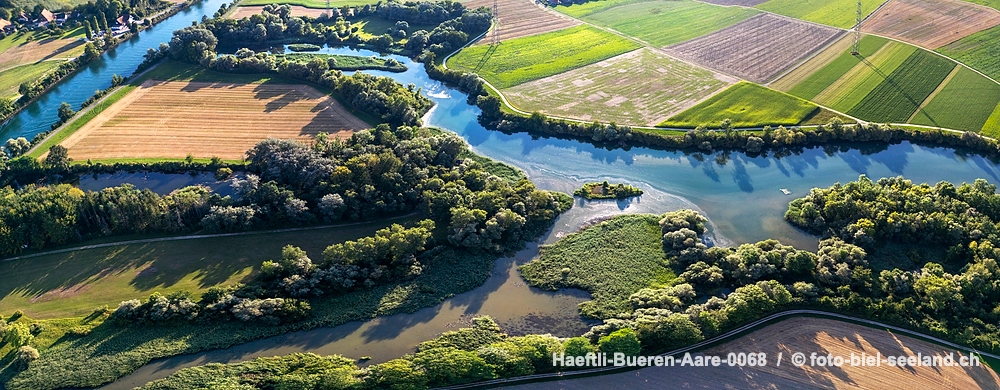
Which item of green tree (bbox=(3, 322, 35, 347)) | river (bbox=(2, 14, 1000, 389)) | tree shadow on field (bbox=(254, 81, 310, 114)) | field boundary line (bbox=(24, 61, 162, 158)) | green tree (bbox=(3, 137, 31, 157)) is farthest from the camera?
tree shadow on field (bbox=(254, 81, 310, 114))

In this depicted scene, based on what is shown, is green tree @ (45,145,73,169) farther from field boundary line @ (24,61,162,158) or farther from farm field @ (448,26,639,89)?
farm field @ (448,26,639,89)

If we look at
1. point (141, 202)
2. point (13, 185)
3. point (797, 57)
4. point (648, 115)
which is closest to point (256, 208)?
point (141, 202)

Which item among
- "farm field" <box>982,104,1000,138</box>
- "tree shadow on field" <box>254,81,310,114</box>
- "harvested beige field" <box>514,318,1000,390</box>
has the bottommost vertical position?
"harvested beige field" <box>514,318,1000,390</box>

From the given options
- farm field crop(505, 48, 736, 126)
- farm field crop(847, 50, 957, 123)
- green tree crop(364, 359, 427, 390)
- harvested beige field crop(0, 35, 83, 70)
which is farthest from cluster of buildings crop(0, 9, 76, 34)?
farm field crop(847, 50, 957, 123)

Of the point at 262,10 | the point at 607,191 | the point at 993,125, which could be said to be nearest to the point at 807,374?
the point at 607,191

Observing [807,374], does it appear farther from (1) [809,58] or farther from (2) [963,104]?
(1) [809,58]

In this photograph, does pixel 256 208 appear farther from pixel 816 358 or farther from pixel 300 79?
pixel 816 358
